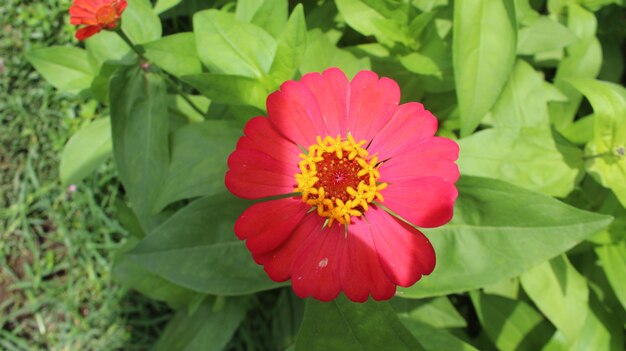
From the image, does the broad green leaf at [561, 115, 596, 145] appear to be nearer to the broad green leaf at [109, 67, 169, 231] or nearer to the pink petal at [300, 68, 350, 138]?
the pink petal at [300, 68, 350, 138]

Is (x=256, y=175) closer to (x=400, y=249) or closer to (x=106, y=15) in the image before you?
(x=400, y=249)

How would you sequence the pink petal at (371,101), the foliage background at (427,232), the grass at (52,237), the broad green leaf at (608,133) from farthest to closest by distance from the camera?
the grass at (52,237) → the broad green leaf at (608,133) → the foliage background at (427,232) → the pink petal at (371,101)

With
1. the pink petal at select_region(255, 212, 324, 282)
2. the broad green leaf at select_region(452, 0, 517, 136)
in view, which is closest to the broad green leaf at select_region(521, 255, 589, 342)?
the broad green leaf at select_region(452, 0, 517, 136)

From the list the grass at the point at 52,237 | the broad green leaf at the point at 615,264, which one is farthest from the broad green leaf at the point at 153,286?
the broad green leaf at the point at 615,264

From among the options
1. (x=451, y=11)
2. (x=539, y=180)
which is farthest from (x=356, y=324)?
(x=451, y=11)

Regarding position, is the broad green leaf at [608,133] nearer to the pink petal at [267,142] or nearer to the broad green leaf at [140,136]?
the pink petal at [267,142]

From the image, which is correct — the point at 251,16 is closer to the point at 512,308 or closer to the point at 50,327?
the point at 512,308
